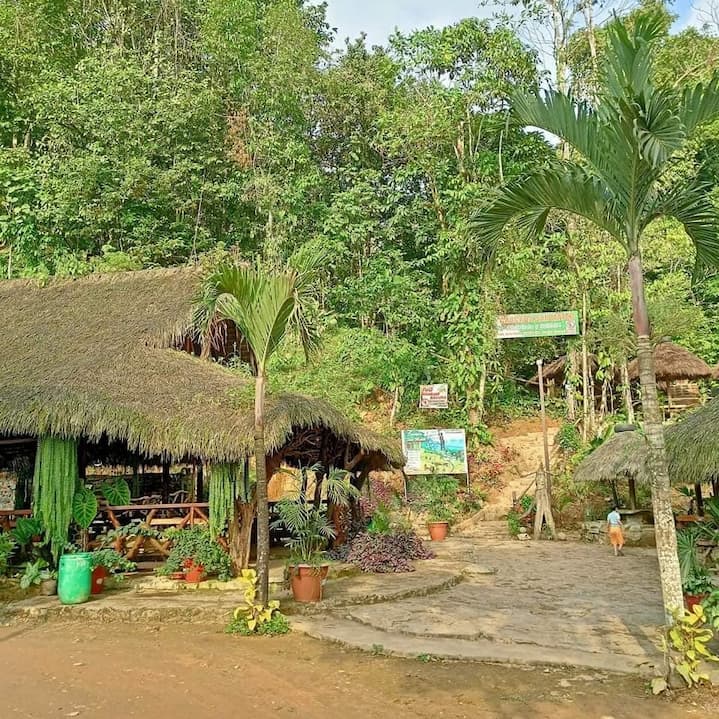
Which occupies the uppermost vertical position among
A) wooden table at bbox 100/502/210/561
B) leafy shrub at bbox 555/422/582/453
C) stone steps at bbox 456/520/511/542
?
leafy shrub at bbox 555/422/582/453

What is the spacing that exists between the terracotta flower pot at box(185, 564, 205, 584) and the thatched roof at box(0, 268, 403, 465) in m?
1.43

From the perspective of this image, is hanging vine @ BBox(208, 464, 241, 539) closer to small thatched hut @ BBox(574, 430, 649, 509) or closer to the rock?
the rock

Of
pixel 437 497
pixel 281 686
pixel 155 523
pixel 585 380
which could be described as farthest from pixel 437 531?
pixel 281 686

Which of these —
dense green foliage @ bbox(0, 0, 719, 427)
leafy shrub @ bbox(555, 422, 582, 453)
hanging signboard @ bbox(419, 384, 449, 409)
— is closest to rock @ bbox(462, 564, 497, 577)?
hanging signboard @ bbox(419, 384, 449, 409)

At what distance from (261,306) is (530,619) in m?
4.36

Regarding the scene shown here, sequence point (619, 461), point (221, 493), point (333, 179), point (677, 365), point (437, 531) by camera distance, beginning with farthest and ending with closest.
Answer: point (333, 179), point (677, 365), point (437, 531), point (619, 461), point (221, 493)

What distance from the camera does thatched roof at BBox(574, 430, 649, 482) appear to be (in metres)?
13.7

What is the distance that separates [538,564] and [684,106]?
8559 mm

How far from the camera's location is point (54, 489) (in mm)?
8844

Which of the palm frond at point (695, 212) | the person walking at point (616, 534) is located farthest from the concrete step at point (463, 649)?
the person walking at point (616, 534)

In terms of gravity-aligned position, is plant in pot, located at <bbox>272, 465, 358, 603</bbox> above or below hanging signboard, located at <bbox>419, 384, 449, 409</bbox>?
below

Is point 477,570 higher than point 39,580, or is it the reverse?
point 39,580

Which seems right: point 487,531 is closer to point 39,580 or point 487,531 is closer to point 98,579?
point 98,579

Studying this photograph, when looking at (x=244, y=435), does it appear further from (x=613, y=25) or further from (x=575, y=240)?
(x=575, y=240)
